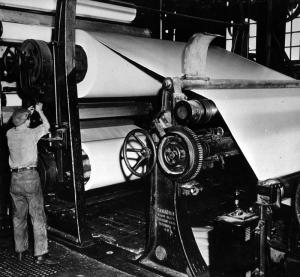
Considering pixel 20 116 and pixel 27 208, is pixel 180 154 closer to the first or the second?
pixel 20 116

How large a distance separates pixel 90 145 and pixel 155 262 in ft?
4.03

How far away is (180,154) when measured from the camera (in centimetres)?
267

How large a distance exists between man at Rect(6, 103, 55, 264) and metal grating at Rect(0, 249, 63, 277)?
6cm

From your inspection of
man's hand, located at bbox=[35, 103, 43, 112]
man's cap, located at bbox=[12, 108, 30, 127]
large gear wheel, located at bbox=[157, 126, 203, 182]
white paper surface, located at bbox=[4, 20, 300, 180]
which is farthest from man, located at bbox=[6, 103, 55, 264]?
large gear wheel, located at bbox=[157, 126, 203, 182]

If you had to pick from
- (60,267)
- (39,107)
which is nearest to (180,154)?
(60,267)

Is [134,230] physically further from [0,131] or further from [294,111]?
[294,111]

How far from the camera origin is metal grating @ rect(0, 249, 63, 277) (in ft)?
9.78

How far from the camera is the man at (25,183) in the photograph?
125 inches

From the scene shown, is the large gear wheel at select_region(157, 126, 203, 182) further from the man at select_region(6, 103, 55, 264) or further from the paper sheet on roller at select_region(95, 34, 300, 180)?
the man at select_region(6, 103, 55, 264)

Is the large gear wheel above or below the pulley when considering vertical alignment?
below

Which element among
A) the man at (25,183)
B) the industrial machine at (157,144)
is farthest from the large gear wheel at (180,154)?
the man at (25,183)

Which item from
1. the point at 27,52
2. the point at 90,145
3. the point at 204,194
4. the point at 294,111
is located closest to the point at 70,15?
the point at 27,52

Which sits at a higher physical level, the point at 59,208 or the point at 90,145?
the point at 90,145

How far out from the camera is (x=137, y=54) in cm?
321
